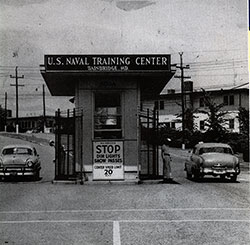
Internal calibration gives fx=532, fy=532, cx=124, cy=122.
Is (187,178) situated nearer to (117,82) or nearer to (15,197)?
(117,82)

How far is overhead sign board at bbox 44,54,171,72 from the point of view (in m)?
10.8

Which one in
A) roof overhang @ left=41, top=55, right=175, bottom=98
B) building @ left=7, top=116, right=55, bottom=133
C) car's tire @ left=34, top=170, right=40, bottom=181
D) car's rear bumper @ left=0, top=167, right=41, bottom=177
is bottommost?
car's tire @ left=34, top=170, right=40, bottom=181

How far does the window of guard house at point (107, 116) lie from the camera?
40.3 feet

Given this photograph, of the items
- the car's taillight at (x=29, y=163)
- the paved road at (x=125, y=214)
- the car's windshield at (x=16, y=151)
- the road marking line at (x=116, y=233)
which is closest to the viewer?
the road marking line at (x=116, y=233)

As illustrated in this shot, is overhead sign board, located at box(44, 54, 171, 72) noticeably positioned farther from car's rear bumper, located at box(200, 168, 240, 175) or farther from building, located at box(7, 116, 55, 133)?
car's rear bumper, located at box(200, 168, 240, 175)

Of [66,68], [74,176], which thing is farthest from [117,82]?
[74,176]

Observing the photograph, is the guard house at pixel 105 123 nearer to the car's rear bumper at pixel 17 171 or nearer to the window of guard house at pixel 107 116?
the window of guard house at pixel 107 116

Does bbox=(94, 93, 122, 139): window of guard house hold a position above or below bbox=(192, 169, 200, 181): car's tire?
above

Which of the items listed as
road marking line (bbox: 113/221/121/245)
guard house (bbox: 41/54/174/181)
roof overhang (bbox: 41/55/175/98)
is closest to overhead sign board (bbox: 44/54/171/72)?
roof overhang (bbox: 41/55/175/98)

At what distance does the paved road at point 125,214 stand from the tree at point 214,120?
111 cm

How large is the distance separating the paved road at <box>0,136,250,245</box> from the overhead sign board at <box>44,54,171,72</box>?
2550 millimetres

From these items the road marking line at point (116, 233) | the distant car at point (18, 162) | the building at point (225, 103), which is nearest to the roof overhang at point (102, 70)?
the building at point (225, 103)

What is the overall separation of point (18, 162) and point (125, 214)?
5.53 m

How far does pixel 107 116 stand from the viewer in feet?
40.3
